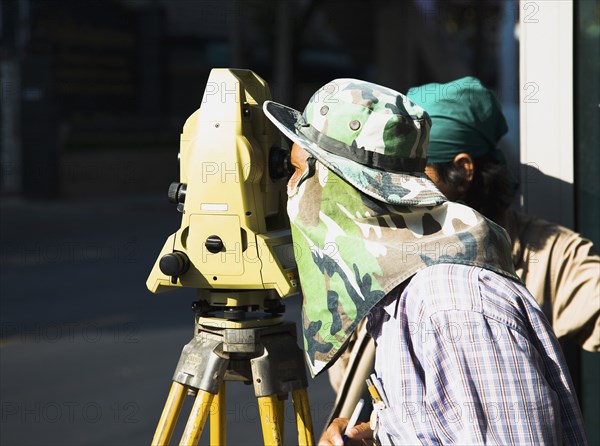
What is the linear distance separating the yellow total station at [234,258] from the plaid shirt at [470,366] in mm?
630

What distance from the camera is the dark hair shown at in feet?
8.72

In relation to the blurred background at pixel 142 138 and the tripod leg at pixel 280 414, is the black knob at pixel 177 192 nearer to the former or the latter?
the tripod leg at pixel 280 414

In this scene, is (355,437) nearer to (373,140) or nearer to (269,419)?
(269,419)

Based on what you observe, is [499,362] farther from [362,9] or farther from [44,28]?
[362,9]

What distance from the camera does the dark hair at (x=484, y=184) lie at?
8.72ft

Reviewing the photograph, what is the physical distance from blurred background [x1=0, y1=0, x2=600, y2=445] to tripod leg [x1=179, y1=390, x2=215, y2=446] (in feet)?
4.42

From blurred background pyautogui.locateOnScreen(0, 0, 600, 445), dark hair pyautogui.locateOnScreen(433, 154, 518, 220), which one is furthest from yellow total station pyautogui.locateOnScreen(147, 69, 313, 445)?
blurred background pyautogui.locateOnScreen(0, 0, 600, 445)

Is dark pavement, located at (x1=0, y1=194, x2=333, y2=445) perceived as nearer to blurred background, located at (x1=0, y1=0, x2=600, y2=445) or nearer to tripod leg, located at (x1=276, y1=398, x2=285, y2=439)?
blurred background, located at (x1=0, y1=0, x2=600, y2=445)

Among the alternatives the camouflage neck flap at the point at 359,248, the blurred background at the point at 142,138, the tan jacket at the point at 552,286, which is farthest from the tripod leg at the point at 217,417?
the blurred background at the point at 142,138

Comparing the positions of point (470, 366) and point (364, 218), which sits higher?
point (364, 218)

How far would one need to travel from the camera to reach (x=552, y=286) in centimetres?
269

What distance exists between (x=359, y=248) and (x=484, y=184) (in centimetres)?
101

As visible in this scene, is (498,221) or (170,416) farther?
(498,221)

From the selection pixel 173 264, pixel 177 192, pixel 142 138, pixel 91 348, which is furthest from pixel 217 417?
pixel 142 138
